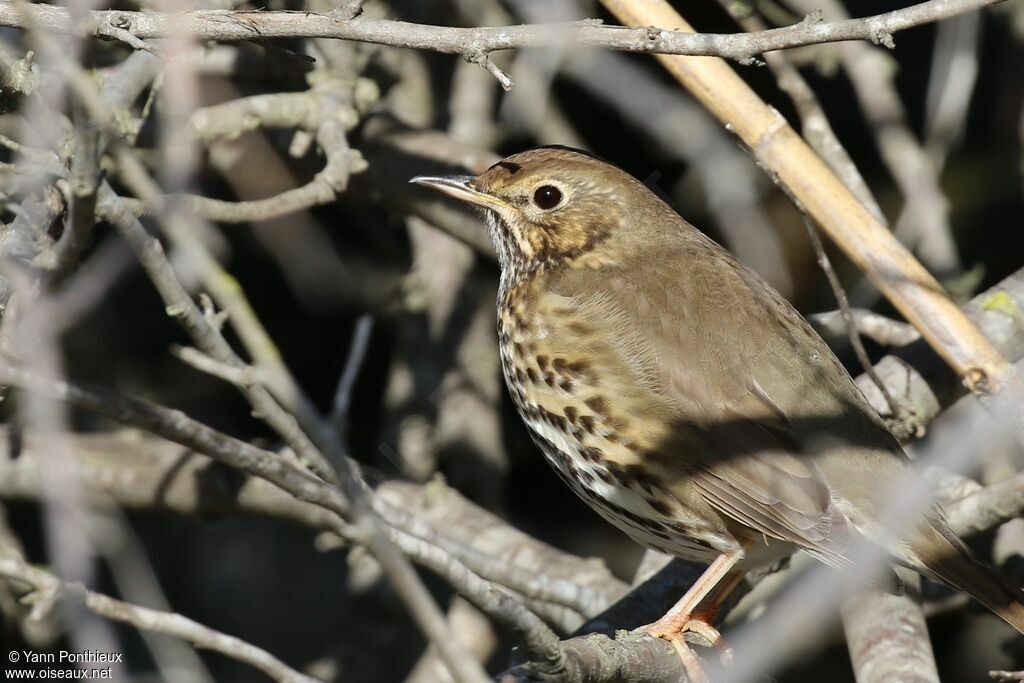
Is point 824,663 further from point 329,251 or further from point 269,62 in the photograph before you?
point 269,62

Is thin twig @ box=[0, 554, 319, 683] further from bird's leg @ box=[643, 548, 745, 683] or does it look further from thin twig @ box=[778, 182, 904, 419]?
thin twig @ box=[778, 182, 904, 419]

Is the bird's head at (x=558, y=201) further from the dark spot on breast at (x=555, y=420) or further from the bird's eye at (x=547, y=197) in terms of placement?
the dark spot on breast at (x=555, y=420)

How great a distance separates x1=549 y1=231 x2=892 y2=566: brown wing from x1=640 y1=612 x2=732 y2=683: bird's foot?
36 cm

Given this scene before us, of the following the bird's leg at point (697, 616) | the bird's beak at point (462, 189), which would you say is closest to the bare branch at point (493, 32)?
the bird's beak at point (462, 189)

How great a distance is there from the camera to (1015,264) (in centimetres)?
569

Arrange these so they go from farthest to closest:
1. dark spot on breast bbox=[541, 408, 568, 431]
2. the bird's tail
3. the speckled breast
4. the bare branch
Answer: dark spot on breast bbox=[541, 408, 568, 431] < the speckled breast < the bird's tail < the bare branch

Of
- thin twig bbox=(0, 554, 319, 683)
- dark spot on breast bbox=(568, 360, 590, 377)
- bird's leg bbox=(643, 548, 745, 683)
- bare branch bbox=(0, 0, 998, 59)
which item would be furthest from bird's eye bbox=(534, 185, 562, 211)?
thin twig bbox=(0, 554, 319, 683)

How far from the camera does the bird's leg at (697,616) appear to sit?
350cm

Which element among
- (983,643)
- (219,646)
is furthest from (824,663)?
(219,646)

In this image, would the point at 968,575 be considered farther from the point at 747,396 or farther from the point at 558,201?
the point at 558,201

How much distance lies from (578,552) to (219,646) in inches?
132

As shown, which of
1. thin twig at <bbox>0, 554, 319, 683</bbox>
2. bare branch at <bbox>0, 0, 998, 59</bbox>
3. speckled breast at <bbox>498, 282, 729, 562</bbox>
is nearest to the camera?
bare branch at <bbox>0, 0, 998, 59</bbox>

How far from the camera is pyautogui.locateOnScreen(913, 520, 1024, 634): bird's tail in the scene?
3285 millimetres

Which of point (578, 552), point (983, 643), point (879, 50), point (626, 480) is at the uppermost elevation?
point (879, 50)
